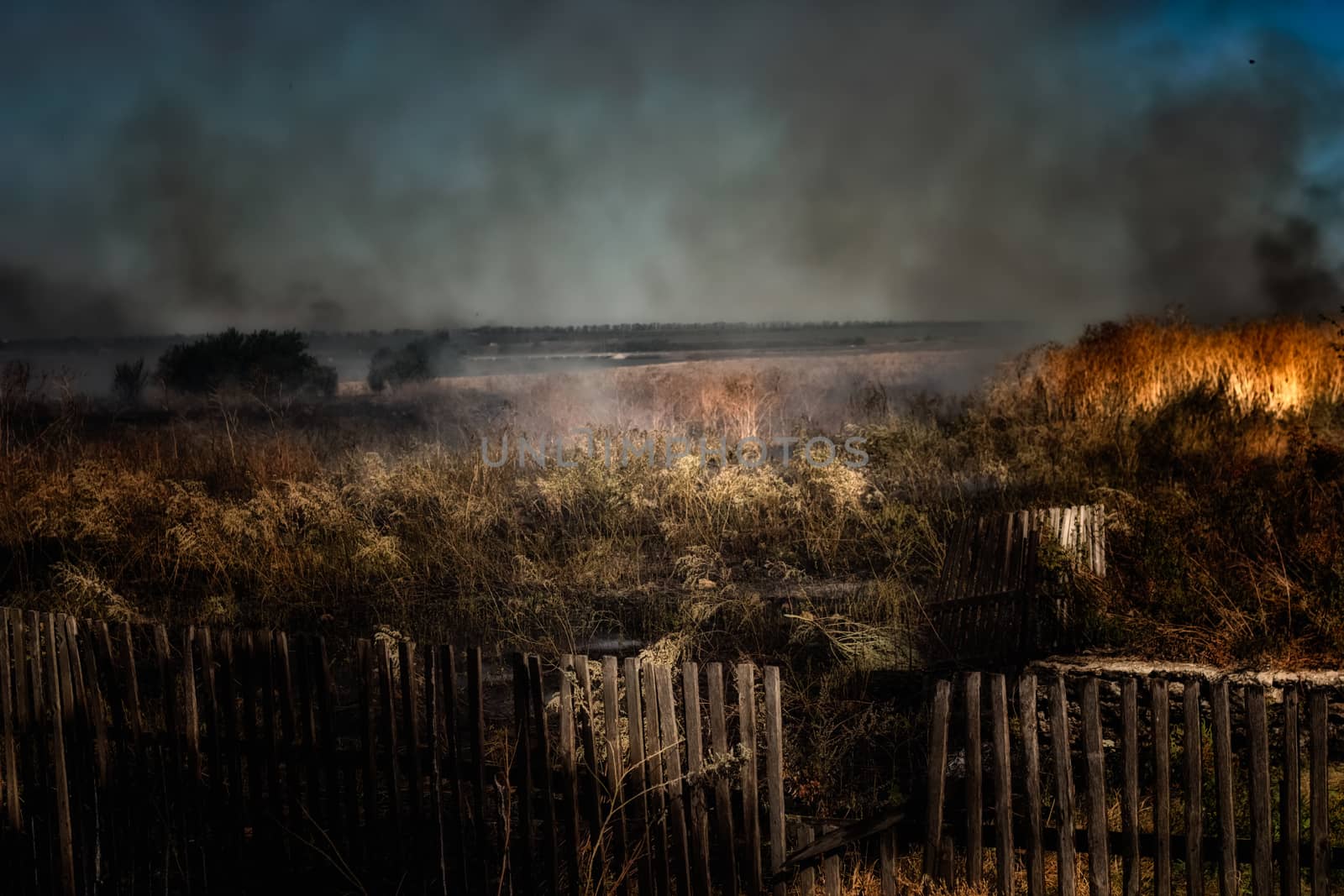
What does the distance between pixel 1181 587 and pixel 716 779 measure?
3162mm

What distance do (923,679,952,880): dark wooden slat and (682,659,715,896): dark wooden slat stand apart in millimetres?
551

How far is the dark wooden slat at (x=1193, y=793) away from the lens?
3326mm

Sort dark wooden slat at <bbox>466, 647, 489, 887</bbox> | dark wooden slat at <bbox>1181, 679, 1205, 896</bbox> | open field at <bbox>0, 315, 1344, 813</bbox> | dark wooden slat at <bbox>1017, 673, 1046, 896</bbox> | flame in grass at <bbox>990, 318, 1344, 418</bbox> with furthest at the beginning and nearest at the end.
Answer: flame in grass at <bbox>990, 318, 1344, 418</bbox> < open field at <bbox>0, 315, 1344, 813</bbox> < dark wooden slat at <bbox>466, 647, 489, 887</bbox> < dark wooden slat at <bbox>1017, 673, 1046, 896</bbox> < dark wooden slat at <bbox>1181, 679, 1205, 896</bbox>

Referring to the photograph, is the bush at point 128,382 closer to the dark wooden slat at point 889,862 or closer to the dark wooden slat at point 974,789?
the dark wooden slat at point 889,862

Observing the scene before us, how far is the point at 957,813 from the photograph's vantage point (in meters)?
3.74

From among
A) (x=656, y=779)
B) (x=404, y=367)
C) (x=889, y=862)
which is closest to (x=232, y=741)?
(x=656, y=779)

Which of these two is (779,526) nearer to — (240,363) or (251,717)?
(251,717)

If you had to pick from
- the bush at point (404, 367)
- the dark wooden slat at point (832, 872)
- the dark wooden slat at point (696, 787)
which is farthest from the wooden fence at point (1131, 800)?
the bush at point (404, 367)

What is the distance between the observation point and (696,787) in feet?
12.1

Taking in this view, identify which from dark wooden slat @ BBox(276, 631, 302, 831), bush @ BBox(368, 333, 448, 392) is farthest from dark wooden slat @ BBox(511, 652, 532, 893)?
bush @ BBox(368, 333, 448, 392)

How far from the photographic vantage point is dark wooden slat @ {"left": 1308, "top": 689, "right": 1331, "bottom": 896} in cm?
333

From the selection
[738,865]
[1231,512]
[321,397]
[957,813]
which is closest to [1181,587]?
[1231,512]

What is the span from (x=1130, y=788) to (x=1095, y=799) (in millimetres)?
126

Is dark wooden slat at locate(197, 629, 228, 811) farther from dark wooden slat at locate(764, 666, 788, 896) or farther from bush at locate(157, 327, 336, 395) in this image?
bush at locate(157, 327, 336, 395)
